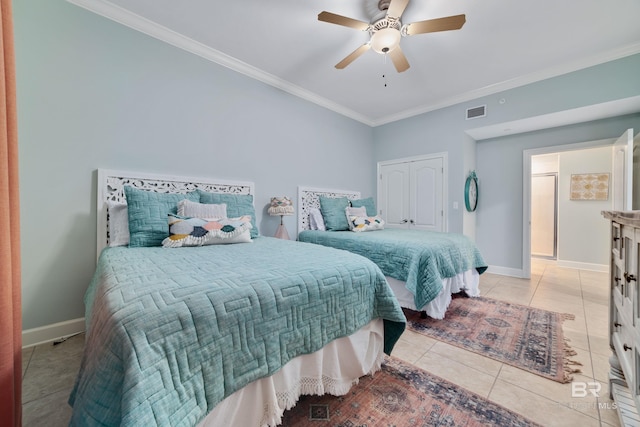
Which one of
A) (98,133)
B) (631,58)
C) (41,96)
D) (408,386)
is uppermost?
(631,58)

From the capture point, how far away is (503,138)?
13.3 feet

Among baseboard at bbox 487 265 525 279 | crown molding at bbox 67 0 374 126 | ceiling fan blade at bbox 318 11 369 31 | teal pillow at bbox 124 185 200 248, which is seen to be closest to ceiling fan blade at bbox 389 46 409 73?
ceiling fan blade at bbox 318 11 369 31

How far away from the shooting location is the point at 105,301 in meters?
0.89

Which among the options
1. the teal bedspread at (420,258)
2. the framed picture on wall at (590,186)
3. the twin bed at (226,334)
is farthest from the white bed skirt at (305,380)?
the framed picture on wall at (590,186)

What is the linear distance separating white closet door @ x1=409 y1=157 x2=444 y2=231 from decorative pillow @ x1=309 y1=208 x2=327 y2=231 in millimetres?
1687

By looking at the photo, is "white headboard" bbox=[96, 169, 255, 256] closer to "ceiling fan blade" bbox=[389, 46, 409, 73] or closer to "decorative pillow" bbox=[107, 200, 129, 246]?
"decorative pillow" bbox=[107, 200, 129, 246]

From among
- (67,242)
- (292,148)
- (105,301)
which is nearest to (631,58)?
(292,148)

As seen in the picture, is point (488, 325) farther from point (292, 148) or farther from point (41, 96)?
point (41, 96)

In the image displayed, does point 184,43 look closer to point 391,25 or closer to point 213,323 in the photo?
point 391,25

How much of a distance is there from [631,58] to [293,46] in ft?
11.5

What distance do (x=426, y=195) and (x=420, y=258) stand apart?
2.17 m

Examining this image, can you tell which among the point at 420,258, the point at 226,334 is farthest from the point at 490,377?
the point at 226,334

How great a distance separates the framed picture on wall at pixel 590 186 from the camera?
13.9 ft

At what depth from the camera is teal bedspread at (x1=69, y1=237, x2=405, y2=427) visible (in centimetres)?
70
